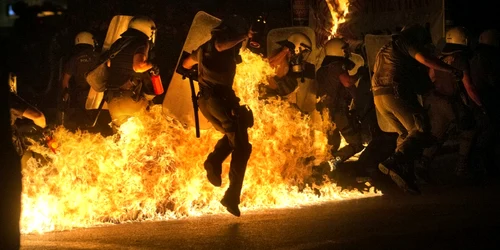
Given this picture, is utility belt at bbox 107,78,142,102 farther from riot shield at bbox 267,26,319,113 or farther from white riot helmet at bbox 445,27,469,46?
white riot helmet at bbox 445,27,469,46

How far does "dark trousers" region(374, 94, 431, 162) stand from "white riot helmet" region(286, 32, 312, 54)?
2.57 meters

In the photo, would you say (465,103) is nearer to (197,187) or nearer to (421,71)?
(421,71)

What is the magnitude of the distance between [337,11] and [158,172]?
885cm

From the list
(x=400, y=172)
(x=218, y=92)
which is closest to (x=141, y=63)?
(x=218, y=92)

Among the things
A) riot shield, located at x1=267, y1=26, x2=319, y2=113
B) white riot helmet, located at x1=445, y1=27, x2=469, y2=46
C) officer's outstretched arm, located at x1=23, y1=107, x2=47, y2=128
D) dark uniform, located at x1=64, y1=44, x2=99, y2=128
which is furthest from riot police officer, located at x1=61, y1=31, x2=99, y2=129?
white riot helmet, located at x1=445, y1=27, x2=469, y2=46

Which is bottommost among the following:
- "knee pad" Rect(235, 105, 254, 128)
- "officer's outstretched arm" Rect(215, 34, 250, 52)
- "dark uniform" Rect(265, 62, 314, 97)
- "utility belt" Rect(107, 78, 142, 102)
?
"dark uniform" Rect(265, 62, 314, 97)

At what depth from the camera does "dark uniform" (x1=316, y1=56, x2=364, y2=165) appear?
44.5 feet

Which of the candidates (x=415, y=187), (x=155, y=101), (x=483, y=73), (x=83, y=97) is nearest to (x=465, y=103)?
(x=483, y=73)

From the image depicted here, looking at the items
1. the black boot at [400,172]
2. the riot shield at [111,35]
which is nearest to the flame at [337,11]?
the riot shield at [111,35]

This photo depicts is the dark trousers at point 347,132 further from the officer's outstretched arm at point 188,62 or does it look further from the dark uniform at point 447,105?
the officer's outstretched arm at point 188,62

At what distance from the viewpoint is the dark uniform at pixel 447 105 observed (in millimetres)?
12250

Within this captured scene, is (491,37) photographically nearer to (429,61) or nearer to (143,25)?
(429,61)

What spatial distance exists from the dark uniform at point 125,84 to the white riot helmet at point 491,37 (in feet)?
17.2

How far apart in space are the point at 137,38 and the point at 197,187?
1.91 meters
